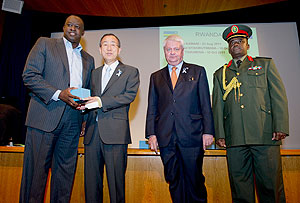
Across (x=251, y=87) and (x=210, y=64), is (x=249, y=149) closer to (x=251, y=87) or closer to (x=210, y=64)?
(x=251, y=87)

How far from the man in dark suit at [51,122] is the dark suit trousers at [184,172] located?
2.71 feet

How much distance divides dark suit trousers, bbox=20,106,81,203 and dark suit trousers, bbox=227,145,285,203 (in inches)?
54.6

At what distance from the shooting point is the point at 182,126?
1.90m

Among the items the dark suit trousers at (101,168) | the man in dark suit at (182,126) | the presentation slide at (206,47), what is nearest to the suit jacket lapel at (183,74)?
the man in dark suit at (182,126)

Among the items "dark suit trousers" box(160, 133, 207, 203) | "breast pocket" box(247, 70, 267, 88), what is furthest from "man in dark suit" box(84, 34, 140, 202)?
"breast pocket" box(247, 70, 267, 88)

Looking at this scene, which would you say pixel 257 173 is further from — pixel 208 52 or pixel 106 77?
pixel 208 52

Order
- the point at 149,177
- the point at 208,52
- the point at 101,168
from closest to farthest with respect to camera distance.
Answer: the point at 101,168
the point at 149,177
the point at 208,52

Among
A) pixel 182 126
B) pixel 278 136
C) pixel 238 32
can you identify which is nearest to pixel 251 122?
pixel 278 136

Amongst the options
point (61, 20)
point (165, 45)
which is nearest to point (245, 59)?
→ point (165, 45)

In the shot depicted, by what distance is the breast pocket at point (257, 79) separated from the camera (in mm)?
1997

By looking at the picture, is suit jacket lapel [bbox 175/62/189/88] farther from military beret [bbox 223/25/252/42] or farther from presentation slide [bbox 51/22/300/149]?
presentation slide [bbox 51/22/300/149]

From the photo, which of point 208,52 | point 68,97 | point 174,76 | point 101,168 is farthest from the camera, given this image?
point 208,52

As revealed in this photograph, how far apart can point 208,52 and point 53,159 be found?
3303 millimetres

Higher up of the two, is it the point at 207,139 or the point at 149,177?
the point at 207,139
